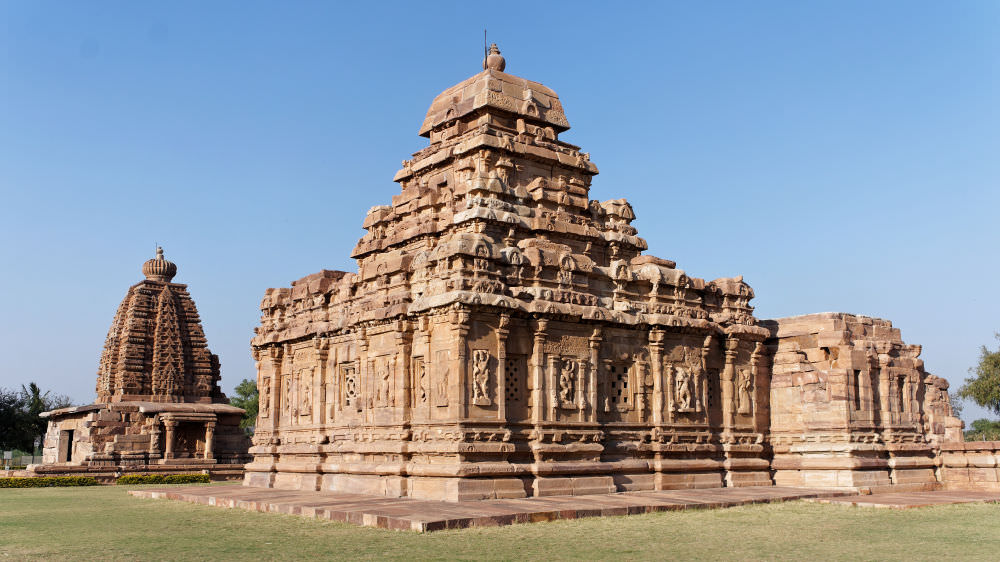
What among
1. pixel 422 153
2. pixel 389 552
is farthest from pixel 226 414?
pixel 389 552

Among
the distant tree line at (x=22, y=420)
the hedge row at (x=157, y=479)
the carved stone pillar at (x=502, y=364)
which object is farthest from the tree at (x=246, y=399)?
the carved stone pillar at (x=502, y=364)

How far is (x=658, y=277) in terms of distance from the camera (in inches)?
864

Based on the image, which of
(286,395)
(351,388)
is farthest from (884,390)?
(286,395)

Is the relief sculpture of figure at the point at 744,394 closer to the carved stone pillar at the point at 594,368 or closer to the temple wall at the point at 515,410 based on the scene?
the temple wall at the point at 515,410

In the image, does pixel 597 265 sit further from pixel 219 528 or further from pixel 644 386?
pixel 219 528

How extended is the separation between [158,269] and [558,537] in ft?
112

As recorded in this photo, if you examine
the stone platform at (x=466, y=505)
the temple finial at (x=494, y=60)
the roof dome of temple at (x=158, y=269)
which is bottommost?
the stone platform at (x=466, y=505)

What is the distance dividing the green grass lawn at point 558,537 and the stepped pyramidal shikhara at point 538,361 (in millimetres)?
3587

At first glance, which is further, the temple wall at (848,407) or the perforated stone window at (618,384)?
the temple wall at (848,407)

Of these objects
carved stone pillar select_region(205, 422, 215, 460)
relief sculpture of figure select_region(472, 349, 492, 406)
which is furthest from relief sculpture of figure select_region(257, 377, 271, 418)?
carved stone pillar select_region(205, 422, 215, 460)

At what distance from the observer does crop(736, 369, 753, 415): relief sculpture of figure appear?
23078mm

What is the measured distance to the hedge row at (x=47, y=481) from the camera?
30.7 metres

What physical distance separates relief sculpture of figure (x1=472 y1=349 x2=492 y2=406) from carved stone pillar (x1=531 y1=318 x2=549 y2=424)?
48.5 inches

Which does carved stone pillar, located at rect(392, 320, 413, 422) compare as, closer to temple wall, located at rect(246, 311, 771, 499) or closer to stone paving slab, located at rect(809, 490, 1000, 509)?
temple wall, located at rect(246, 311, 771, 499)
